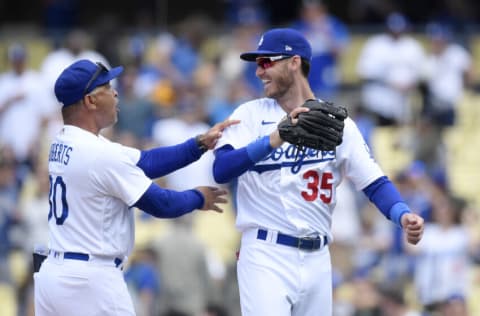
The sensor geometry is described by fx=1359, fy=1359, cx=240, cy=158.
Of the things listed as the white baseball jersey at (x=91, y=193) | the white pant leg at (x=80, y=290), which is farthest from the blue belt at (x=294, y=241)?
the white pant leg at (x=80, y=290)

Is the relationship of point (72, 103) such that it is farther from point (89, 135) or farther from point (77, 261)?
point (77, 261)

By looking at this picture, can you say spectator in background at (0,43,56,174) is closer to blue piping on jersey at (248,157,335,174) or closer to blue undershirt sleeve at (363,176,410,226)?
blue piping on jersey at (248,157,335,174)

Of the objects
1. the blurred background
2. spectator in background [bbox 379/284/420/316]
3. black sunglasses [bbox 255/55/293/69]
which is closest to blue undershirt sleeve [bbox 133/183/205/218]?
black sunglasses [bbox 255/55/293/69]

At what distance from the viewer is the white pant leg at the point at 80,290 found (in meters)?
7.14

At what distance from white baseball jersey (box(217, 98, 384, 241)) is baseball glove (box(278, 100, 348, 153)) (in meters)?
0.39

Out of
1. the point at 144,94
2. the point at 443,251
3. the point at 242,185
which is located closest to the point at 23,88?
the point at 144,94

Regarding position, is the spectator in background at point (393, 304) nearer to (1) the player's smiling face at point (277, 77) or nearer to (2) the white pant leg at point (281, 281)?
(2) the white pant leg at point (281, 281)

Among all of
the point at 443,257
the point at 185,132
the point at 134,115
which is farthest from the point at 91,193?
the point at 134,115

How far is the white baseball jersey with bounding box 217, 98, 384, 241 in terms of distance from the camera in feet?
24.5

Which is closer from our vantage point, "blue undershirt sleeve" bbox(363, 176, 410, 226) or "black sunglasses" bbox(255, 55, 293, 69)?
"blue undershirt sleeve" bbox(363, 176, 410, 226)

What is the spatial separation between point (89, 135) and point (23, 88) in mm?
7997

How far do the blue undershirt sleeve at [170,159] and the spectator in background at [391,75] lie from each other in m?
8.94

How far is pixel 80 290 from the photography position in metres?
7.14

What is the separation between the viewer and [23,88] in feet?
49.5
